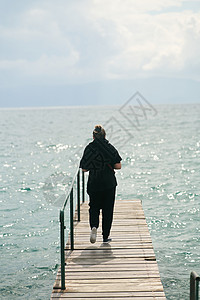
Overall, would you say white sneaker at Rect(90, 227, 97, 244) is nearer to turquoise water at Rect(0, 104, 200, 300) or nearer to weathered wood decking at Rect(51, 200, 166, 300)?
weathered wood decking at Rect(51, 200, 166, 300)

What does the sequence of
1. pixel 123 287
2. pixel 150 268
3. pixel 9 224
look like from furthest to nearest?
pixel 9 224 < pixel 150 268 < pixel 123 287

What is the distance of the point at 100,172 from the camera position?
22.4 ft

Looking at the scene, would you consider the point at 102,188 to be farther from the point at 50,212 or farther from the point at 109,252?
the point at 50,212

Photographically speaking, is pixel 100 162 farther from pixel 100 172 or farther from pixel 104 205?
pixel 104 205

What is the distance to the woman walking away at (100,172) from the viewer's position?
21.9 ft

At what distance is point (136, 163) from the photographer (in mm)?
29891

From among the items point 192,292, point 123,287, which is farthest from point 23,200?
point 192,292

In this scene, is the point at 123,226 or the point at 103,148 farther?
the point at 123,226

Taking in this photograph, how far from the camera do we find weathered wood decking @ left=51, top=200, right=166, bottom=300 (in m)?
5.43

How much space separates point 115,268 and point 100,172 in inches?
58.6

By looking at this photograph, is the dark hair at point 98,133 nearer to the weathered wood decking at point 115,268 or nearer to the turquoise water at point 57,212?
the weathered wood decking at point 115,268

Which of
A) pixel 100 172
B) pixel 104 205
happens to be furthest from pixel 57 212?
pixel 100 172

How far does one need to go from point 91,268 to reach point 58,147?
35.5 m

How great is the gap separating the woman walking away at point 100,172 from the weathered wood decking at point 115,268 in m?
0.34
